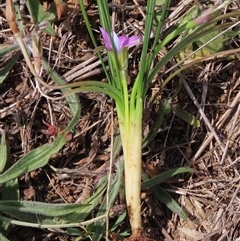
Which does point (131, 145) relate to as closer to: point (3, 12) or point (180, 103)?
point (180, 103)

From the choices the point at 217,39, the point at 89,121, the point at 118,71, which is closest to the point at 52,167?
the point at 89,121

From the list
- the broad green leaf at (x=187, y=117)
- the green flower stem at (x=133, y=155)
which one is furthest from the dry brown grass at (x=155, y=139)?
the green flower stem at (x=133, y=155)

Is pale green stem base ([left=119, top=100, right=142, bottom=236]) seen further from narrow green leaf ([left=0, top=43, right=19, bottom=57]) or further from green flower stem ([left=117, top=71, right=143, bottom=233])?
narrow green leaf ([left=0, top=43, right=19, bottom=57])

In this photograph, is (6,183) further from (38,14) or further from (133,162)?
(38,14)

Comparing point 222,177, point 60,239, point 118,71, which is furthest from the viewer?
point 222,177

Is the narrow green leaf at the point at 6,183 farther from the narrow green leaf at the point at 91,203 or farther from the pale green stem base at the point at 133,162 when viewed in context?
the pale green stem base at the point at 133,162

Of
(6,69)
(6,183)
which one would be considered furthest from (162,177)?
(6,69)

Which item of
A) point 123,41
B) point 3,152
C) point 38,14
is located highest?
point 38,14
